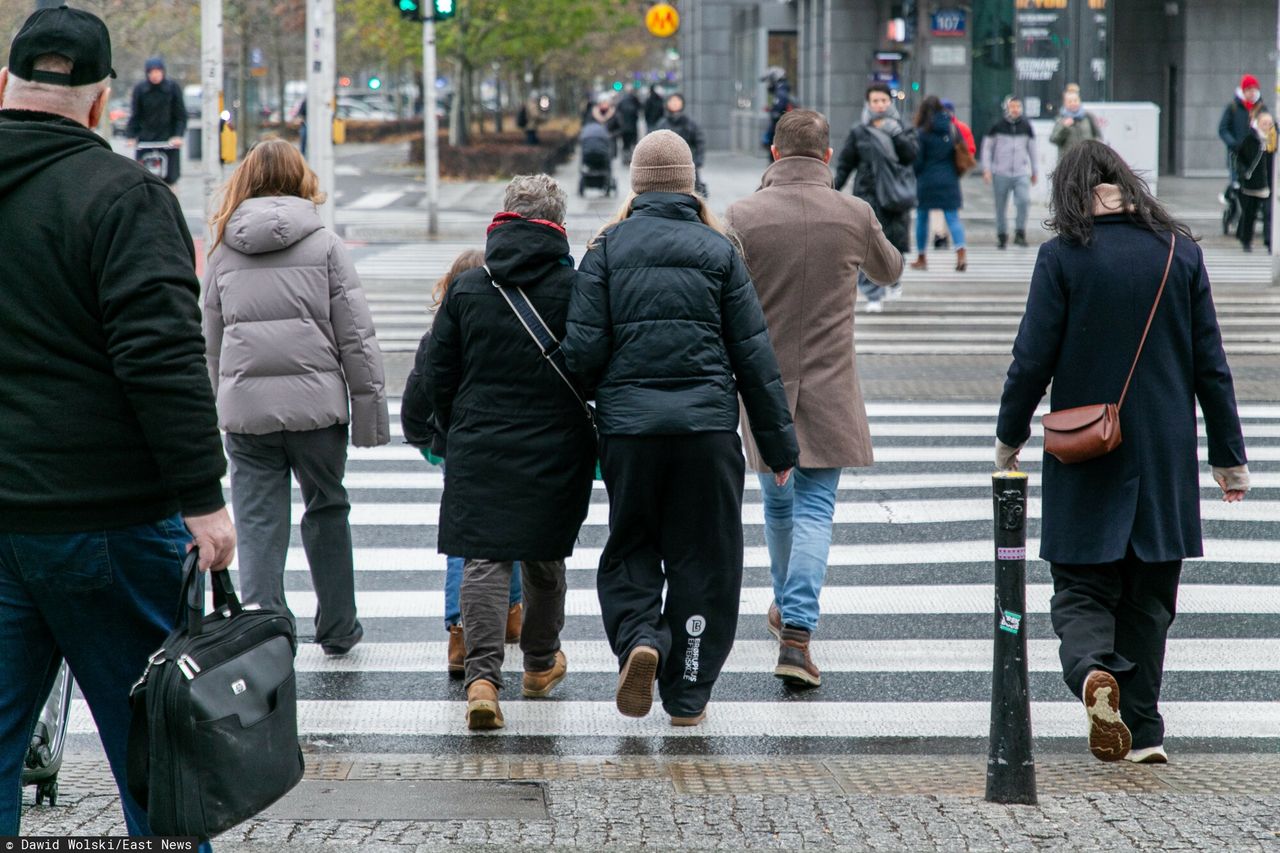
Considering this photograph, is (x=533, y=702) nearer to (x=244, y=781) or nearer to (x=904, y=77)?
(x=244, y=781)

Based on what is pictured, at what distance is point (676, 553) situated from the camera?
5.64m

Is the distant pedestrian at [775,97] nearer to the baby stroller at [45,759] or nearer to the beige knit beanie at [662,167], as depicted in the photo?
the beige knit beanie at [662,167]

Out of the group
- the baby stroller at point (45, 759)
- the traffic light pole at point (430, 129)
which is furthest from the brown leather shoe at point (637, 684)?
the traffic light pole at point (430, 129)

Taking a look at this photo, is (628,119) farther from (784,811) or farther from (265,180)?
(784,811)

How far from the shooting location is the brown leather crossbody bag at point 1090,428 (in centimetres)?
516

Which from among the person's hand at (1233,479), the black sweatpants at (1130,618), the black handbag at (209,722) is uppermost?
the person's hand at (1233,479)

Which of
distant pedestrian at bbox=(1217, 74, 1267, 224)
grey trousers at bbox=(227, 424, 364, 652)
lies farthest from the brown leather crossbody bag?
distant pedestrian at bbox=(1217, 74, 1267, 224)

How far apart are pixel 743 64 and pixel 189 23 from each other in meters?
25.7

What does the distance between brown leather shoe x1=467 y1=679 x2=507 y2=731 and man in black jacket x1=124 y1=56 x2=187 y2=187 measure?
21.0m

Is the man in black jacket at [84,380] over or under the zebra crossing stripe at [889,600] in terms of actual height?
over

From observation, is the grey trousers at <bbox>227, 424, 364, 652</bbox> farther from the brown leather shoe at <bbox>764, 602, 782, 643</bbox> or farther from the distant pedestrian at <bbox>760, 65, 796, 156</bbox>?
the distant pedestrian at <bbox>760, 65, 796, 156</bbox>

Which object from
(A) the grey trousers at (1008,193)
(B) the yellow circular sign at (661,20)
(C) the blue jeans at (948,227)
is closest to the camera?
(C) the blue jeans at (948,227)

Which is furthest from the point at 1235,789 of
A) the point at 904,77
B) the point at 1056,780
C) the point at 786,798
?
the point at 904,77

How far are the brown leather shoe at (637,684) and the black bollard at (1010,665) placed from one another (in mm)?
1146
